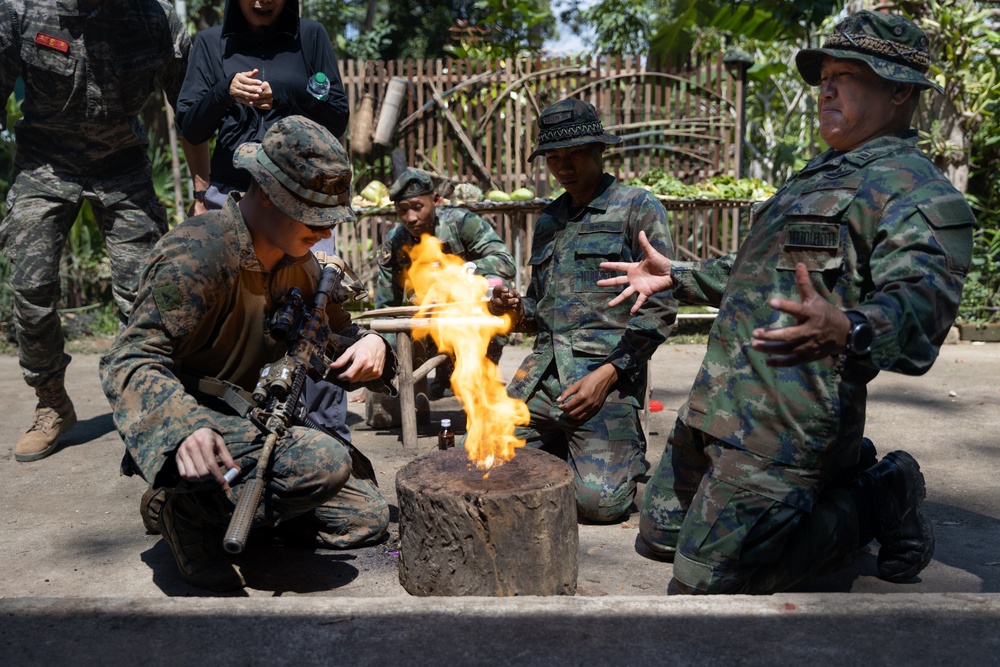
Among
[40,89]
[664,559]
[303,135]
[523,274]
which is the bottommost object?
[664,559]

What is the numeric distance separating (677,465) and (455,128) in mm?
8289

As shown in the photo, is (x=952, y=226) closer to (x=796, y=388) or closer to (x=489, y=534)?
(x=796, y=388)

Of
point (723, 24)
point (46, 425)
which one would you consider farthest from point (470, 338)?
point (723, 24)

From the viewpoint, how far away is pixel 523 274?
382 inches

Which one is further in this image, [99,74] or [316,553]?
[99,74]

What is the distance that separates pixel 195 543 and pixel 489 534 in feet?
3.81

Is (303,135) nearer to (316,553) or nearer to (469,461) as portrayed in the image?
(469,461)

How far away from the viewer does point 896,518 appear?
3.28 meters

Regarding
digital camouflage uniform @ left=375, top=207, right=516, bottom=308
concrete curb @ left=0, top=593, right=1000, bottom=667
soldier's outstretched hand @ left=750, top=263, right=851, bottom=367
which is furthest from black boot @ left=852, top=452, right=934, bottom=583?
digital camouflage uniform @ left=375, top=207, right=516, bottom=308

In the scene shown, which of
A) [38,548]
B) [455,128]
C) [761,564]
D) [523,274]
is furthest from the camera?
[455,128]

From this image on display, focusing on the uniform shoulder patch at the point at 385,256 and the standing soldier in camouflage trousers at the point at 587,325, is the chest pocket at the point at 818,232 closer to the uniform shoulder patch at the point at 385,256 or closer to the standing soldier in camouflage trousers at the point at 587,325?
the standing soldier in camouflage trousers at the point at 587,325

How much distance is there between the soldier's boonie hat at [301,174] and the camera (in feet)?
10.3

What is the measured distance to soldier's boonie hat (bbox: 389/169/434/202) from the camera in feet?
18.9

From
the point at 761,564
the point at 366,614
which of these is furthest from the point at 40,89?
the point at 761,564
